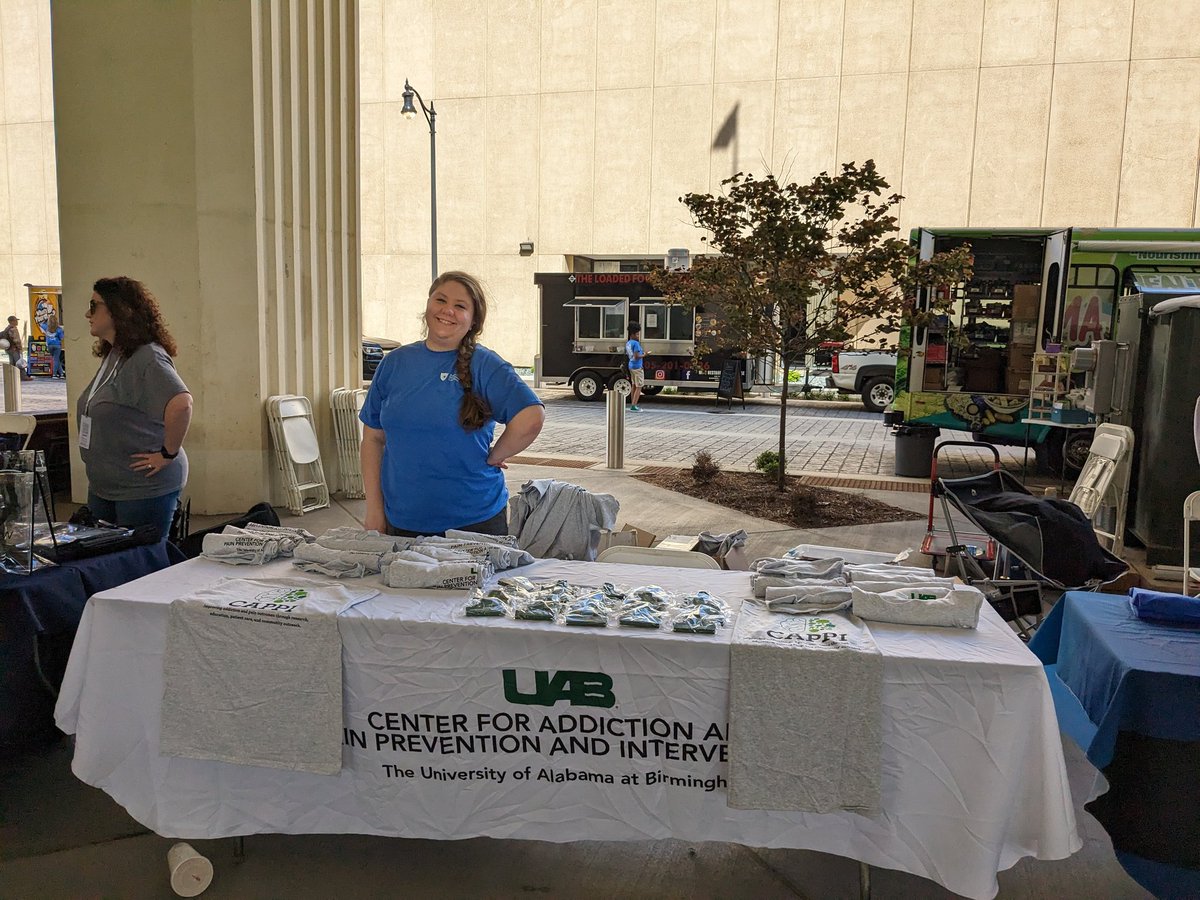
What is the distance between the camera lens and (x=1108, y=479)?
252 inches

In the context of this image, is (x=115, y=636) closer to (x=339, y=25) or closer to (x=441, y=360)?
(x=441, y=360)

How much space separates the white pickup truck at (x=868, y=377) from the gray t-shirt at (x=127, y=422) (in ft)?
60.6

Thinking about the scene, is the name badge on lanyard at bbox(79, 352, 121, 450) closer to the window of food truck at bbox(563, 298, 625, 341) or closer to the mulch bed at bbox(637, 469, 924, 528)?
the mulch bed at bbox(637, 469, 924, 528)

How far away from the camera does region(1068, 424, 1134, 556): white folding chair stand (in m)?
6.44

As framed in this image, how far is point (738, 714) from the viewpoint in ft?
7.91

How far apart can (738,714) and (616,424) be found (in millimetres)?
9178

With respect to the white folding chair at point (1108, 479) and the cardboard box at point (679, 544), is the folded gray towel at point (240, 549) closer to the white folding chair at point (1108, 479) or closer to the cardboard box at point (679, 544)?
the cardboard box at point (679, 544)

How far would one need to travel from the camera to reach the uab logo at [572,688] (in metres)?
2.54

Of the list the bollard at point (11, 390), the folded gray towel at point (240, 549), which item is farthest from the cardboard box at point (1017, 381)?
the bollard at point (11, 390)

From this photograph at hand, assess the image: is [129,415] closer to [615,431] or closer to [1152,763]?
[1152,763]

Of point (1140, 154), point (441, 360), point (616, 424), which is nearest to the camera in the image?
point (441, 360)

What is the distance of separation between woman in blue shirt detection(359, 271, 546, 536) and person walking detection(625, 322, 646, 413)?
54.2 feet

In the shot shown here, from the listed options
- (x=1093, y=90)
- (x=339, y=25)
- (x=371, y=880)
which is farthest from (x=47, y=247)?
(x=371, y=880)

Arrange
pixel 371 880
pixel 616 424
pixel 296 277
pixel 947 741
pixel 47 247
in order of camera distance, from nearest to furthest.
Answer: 1. pixel 947 741
2. pixel 371 880
3. pixel 296 277
4. pixel 616 424
5. pixel 47 247
